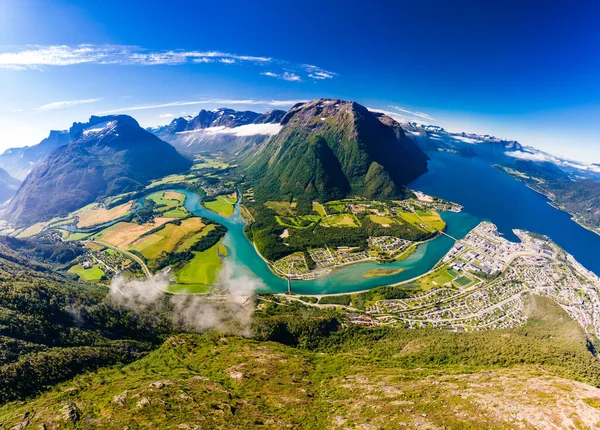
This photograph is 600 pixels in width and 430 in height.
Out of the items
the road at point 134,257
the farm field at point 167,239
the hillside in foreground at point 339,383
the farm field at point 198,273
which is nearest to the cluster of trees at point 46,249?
the road at point 134,257

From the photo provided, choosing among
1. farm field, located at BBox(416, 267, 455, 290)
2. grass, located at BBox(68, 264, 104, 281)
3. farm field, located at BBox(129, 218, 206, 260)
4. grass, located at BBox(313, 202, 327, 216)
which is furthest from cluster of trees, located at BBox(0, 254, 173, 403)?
grass, located at BBox(313, 202, 327, 216)

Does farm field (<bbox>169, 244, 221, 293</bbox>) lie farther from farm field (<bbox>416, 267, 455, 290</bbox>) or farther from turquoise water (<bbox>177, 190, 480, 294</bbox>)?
farm field (<bbox>416, 267, 455, 290</bbox>)

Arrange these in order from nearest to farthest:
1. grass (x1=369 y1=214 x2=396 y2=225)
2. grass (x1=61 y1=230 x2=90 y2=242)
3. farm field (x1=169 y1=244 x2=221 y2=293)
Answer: farm field (x1=169 y1=244 x2=221 y2=293) → grass (x1=369 y1=214 x2=396 y2=225) → grass (x1=61 y1=230 x2=90 y2=242)

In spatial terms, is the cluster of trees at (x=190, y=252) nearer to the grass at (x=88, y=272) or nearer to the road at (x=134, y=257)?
the road at (x=134, y=257)

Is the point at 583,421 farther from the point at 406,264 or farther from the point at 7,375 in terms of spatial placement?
the point at 7,375

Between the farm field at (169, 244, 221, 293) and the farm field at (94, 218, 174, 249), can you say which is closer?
the farm field at (169, 244, 221, 293)

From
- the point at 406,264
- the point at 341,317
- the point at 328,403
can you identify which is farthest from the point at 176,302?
the point at 406,264

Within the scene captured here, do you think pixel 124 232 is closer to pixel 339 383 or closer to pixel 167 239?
pixel 167 239
